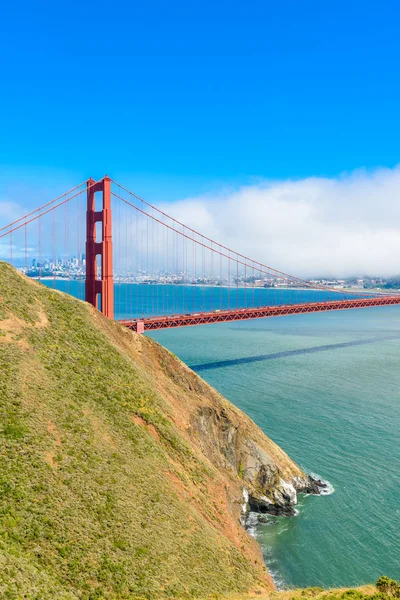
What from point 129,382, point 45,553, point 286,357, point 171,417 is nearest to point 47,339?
point 129,382

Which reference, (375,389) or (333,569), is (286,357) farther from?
(333,569)

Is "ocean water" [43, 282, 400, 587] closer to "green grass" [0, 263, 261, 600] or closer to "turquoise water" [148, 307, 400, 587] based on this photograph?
"turquoise water" [148, 307, 400, 587]

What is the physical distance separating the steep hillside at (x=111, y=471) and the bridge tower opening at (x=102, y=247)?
386 inches

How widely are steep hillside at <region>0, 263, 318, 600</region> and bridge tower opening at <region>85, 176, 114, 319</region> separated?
32.2ft

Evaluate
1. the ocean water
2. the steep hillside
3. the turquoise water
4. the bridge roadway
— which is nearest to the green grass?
the steep hillside

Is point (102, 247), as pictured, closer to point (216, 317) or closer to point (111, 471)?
point (216, 317)

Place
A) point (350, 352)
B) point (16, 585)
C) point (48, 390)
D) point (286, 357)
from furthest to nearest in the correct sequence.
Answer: point (350, 352) → point (286, 357) → point (48, 390) → point (16, 585)

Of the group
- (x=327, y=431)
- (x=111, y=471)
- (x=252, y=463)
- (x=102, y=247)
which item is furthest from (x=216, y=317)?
(x=111, y=471)

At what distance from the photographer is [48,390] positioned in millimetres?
23031

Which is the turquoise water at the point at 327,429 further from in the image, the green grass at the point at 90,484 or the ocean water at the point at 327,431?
the green grass at the point at 90,484

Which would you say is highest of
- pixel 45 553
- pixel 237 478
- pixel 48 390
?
pixel 48 390

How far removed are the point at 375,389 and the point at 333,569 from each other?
3641 centimetres

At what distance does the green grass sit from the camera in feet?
51.3

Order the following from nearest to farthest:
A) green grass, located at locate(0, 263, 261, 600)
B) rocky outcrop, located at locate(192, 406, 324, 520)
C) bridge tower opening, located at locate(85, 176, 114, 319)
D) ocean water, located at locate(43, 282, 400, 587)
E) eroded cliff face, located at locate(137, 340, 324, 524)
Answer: green grass, located at locate(0, 263, 261, 600)
ocean water, located at locate(43, 282, 400, 587)
eroded cliff face, located at locate(137, 340, 324, 524)
rocky outcrop, located at locate(192, 406, 324, 520)
bridge tower opening, located at locate(85, 176, 114, 319)
